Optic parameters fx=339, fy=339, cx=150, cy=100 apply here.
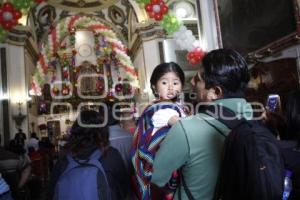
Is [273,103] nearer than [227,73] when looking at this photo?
No

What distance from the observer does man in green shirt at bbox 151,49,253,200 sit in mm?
1644

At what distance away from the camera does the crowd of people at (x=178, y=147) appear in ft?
5.38

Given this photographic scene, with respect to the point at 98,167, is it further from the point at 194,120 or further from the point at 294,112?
the point at 294,112

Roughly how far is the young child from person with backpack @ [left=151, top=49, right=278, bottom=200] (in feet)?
0.60

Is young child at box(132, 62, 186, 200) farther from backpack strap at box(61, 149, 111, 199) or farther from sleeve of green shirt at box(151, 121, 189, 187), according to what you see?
backpack strap at box(61, 149, 111, 199)

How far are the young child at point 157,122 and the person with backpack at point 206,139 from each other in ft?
0.60

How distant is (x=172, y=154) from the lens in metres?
1.63

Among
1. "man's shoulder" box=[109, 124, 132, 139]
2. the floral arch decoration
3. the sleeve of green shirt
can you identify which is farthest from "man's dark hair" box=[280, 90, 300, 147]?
the floral arch decoration

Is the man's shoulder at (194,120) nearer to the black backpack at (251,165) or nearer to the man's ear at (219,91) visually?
the man's ear at (219,91)

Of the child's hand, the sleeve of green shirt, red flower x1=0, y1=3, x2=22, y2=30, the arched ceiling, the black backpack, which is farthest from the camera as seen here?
the arched ceiling

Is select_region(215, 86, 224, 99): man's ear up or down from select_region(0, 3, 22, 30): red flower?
down

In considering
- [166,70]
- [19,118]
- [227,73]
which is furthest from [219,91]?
[19,118]

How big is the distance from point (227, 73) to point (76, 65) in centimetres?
2473

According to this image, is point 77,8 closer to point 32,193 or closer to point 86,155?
point 32,193
